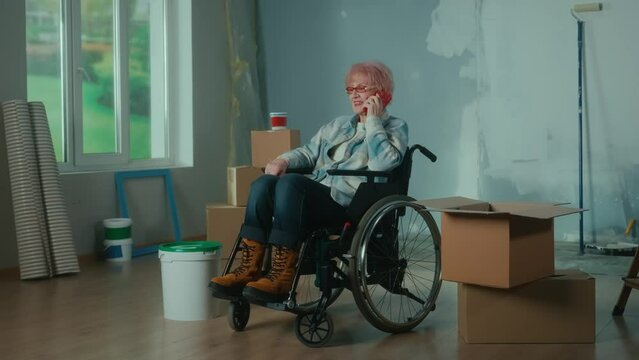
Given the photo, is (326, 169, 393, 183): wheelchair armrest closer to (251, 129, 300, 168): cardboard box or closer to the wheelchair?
the wheelchair

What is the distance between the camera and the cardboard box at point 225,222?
4609 millimetres

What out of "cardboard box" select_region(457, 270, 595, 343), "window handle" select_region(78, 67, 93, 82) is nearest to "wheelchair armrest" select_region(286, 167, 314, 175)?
"cardboard box" select_region(457, 270, 595, 343)

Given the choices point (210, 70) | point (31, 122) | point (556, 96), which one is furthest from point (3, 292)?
A: point (556, 96)

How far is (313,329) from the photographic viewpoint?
2736mm

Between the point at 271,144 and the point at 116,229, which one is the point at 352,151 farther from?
the point at 116,229

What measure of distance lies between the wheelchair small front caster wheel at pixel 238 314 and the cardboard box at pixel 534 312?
76 cm

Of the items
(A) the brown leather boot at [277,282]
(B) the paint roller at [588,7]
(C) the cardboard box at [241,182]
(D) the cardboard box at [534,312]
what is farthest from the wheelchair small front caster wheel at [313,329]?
(B) the paint roller at [588,7]

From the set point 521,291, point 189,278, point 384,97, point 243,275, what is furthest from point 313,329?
point 384,97

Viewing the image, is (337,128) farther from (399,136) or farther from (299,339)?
(299,339)

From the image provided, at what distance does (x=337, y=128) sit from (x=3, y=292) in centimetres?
170

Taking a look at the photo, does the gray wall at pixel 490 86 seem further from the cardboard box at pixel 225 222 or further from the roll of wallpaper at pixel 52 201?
the roll of wallpaper at pixel 52 201

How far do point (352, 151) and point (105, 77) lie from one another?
7.66 ft

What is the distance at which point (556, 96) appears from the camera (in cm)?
495

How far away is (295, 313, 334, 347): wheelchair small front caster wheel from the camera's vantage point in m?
2.73
